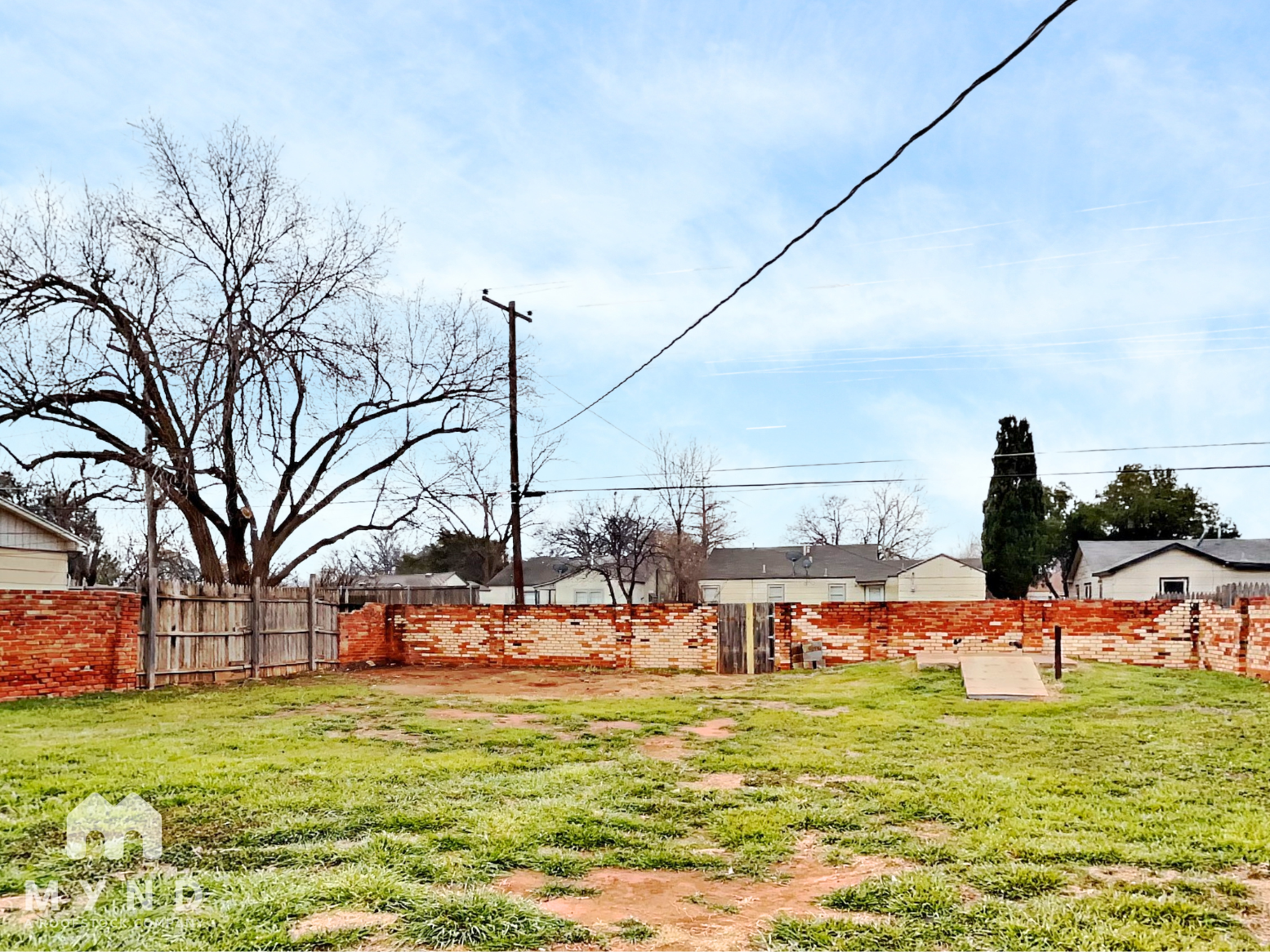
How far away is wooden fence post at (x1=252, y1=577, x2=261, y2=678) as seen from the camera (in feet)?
51.7

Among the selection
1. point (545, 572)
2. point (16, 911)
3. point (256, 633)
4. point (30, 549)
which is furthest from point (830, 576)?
point (16, 911)

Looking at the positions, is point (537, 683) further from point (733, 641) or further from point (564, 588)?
point (564, 588)

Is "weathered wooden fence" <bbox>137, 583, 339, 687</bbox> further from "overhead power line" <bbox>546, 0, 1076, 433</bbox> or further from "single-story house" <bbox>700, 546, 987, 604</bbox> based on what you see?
"single-story house" <bbox>700, 546, 987, 604</bbox>

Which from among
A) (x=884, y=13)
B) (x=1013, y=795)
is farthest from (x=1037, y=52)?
(x=1013, y=795)

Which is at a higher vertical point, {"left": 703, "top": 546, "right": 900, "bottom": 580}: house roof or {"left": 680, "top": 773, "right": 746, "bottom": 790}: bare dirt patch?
Result: {"left": 703, "top": 546, "right": 900, "bottom": 580}: house roof

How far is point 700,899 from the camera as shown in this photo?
4.02 m

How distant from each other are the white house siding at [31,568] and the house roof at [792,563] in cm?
2874

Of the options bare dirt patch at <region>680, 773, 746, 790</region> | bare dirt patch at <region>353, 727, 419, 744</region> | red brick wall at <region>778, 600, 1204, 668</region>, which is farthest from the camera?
red brick wall at <region>778, 600, 1204, 668</region>

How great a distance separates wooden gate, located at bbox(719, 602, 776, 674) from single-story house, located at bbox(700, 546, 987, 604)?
23.7 metres

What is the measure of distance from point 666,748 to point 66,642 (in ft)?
29.6

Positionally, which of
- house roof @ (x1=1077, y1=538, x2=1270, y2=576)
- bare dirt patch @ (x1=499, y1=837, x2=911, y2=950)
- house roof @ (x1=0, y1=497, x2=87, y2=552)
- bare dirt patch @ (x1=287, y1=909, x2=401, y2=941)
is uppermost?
house roof @ (x1=0, y1=497, x2=87, y2=552)

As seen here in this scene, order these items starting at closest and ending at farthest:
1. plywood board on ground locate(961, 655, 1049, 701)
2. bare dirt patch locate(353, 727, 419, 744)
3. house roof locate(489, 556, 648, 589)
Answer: bare dirt patch locate(353, 727, 419, 744) → plywood board on ground locate(961, 655, 1049, 701) → house roof locate(489, 556, 648, 589)

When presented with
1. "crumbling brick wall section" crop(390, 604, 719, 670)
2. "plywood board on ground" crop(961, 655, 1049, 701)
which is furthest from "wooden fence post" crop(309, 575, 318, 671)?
"plywood board on ground" crop(961, 655, 1049, 701)

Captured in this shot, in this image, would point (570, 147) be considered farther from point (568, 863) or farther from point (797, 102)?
point (568, 863)
